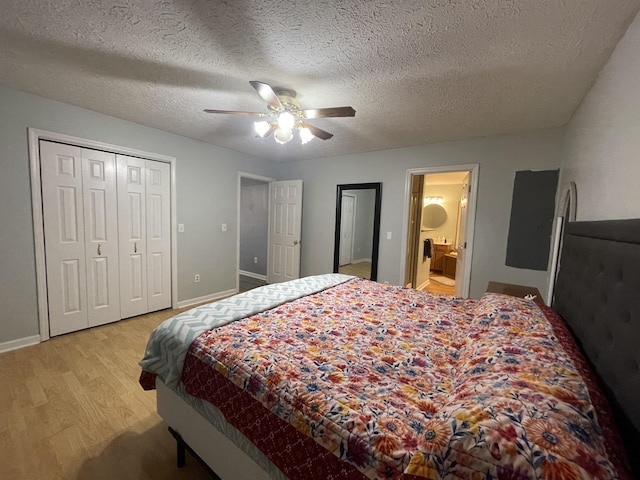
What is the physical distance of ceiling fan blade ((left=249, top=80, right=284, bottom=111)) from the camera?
1673 millimetres

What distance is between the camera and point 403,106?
2.39 meters

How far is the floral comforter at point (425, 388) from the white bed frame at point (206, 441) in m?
0.17

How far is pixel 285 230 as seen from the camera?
475 cm

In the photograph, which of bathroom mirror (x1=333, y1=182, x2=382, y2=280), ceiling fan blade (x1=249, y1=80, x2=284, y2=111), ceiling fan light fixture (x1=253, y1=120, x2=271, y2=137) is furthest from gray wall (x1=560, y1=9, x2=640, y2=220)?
bathroom mirror (x1=333, y1=182, x2=382, y2=280)

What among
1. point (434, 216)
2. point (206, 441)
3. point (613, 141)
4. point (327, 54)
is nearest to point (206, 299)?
point (206, 441)

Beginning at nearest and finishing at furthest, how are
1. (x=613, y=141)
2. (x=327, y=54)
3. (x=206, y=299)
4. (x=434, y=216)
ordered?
(x=613, y=141) → (x=327, y=54) → (x=206, y=299) → (x=434, y=216)

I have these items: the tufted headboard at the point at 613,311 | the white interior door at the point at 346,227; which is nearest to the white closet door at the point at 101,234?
the white interior door at the point at 346,227

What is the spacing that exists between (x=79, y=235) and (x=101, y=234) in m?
0.18

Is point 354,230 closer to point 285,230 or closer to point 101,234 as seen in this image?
point 285,230

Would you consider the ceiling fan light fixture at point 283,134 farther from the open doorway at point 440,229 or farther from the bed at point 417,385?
the open doorway at point 440,229

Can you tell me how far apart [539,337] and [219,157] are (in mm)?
4028

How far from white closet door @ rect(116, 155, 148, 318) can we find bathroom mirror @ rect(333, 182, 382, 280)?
2675 mm

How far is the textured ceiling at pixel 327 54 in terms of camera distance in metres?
1.33

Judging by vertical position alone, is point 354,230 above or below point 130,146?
below
